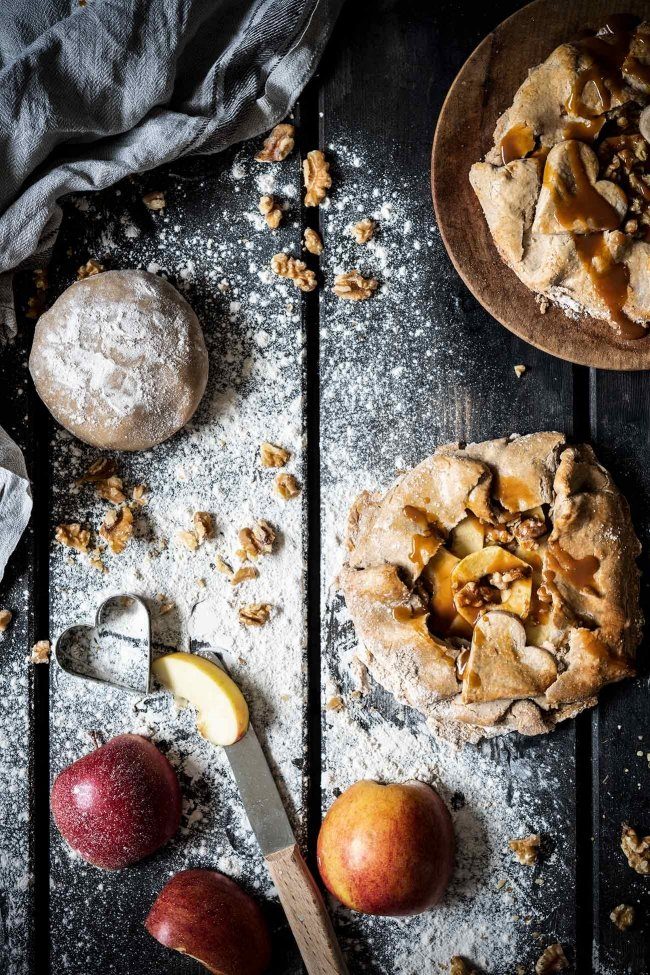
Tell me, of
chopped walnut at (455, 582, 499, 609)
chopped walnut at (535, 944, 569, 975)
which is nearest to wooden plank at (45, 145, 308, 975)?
chopped walnut at (455, 582, 499, 609)

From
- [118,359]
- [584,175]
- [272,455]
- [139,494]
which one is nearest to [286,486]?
[272,455]

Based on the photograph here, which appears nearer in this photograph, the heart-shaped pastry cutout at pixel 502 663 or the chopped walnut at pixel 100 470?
the heart-shaped pastry cutout at pixel 502 663

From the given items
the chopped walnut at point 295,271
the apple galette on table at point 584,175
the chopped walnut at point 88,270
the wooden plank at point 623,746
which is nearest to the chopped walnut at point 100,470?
the chopped walnut at point 88,270

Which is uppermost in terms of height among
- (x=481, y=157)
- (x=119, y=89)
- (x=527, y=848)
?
(x=119, y=89)

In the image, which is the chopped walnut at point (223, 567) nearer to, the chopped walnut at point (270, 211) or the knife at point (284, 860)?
the knife at point (284, 860)

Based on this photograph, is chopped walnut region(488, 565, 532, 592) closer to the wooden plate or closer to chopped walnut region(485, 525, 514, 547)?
chopped walnut region(485, 525, 514, 547)

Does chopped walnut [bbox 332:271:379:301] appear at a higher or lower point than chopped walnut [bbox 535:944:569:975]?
higher

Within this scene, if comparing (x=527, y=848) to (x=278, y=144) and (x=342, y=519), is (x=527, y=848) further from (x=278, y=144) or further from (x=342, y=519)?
(x=278, y=144)
